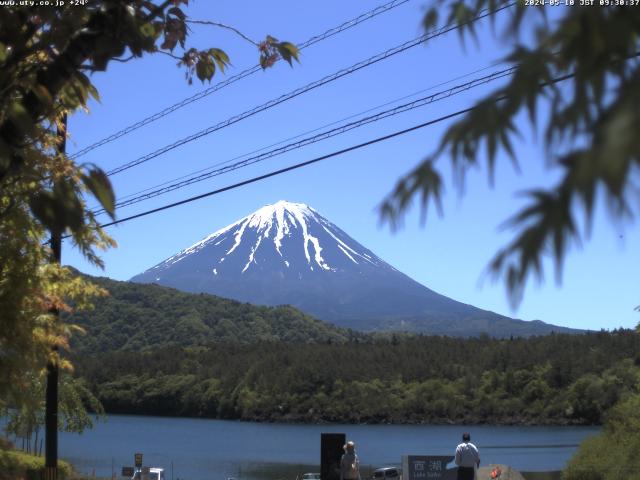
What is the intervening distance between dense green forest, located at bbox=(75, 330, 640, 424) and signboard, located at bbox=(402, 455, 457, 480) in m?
87.3

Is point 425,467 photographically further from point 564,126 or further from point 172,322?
point 172,322

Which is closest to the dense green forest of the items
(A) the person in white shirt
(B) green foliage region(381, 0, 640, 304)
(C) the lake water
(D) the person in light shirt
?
(C) the lake water

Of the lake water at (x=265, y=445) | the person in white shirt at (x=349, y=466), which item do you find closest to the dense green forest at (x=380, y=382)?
the lake water at (x=265, y=445)

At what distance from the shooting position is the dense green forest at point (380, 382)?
108438 mm

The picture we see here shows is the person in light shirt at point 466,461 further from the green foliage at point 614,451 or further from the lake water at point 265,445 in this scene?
the lake water at point 265,445

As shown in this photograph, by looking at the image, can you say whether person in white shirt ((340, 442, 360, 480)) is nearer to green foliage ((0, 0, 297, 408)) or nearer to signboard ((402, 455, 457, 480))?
signboard ((402, 455, 457, 480))

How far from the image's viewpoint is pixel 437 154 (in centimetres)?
251

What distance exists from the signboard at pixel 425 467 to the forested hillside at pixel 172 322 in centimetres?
14056

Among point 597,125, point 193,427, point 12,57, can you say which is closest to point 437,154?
point 597,125

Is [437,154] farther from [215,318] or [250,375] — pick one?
[215,318]

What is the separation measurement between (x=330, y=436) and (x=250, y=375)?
108 m

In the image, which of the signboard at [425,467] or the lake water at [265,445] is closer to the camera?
the signboard at [425,467]

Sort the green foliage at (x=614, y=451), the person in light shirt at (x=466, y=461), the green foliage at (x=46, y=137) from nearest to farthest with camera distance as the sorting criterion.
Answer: the green foliage at (x=46, y=137), the person in light shirt at (x=466, y=461), the green foliage at (x=614, y=451)

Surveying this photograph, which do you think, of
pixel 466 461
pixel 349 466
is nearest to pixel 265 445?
pixel 466 461
